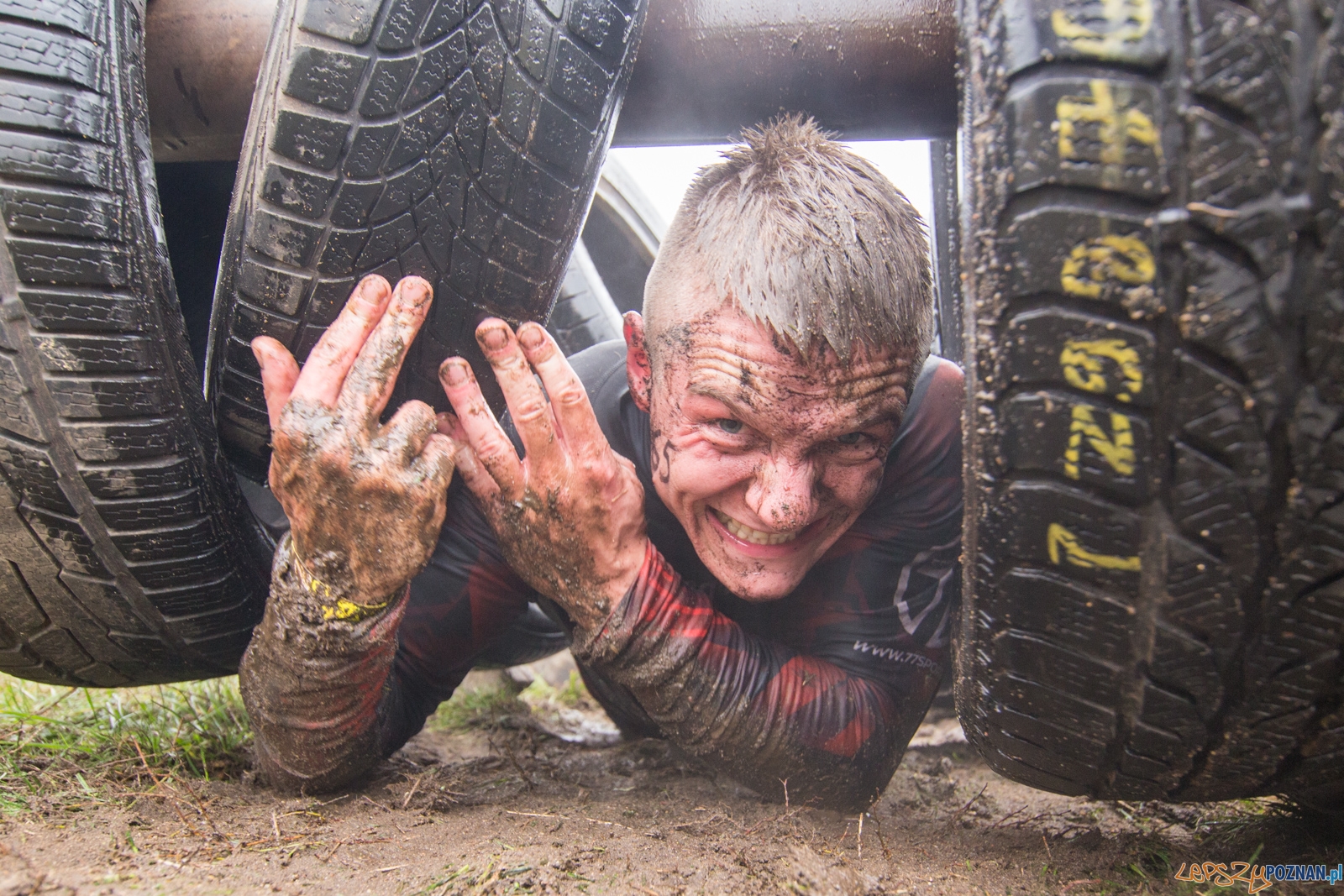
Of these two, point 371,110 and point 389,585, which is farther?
point 389,585

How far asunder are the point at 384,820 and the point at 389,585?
1.50ft

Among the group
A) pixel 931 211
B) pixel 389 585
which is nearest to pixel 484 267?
pixel 389 585

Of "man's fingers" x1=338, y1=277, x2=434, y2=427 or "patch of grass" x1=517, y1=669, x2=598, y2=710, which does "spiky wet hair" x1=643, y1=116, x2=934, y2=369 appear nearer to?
"man's fingers" x1=338, y1=277, x2=434, y2=427

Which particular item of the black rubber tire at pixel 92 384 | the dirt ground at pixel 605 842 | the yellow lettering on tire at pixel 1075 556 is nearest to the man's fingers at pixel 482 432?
the black rubber tire at pixel 92 384

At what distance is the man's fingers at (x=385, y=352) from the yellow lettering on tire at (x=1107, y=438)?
103cm

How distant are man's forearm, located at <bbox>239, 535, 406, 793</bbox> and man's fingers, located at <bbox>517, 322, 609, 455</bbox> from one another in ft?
1.39

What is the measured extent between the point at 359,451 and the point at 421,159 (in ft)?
1.57

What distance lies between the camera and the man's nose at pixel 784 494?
1.65 metres

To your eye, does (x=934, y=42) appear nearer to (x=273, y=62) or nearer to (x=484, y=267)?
(x=484, y=267)

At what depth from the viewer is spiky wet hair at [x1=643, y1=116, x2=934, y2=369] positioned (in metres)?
1.62

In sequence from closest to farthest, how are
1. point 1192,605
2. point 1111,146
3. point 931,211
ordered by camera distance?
point 1111,146 → point 1192,605 → point 931,211

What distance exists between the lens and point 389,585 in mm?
1581

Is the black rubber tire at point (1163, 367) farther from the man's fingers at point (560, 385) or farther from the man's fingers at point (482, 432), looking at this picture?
the man's fingers at point (482, 432)

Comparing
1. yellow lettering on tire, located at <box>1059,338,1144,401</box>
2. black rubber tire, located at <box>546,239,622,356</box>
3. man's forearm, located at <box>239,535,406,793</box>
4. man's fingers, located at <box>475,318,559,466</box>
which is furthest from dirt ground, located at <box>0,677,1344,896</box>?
black rubber tire, located at <box>546,239,622,356</box>
